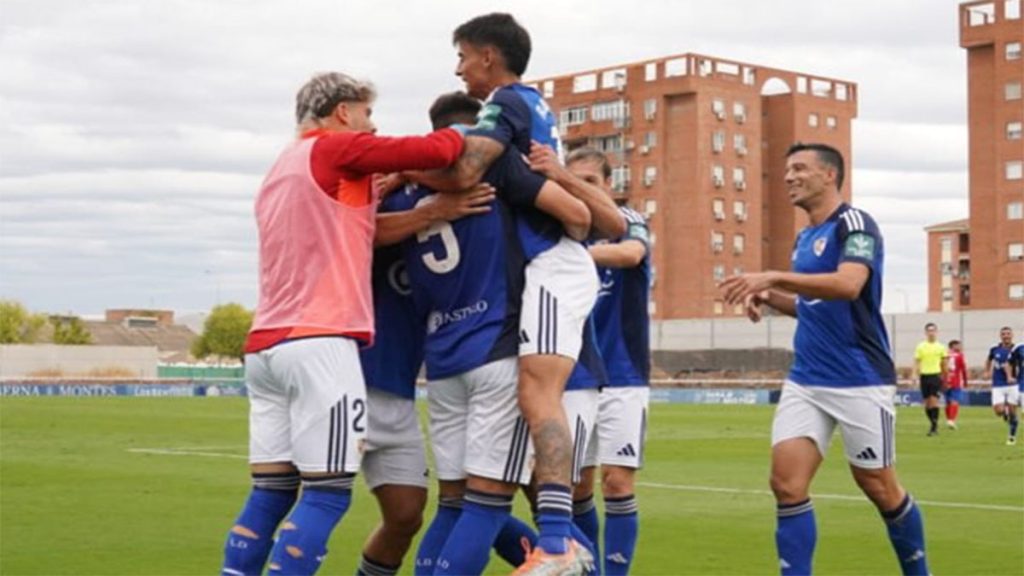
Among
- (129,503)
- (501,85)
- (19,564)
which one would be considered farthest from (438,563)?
(129,503)

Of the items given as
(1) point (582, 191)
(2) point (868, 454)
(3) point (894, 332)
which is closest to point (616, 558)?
(2) point (868, 454)

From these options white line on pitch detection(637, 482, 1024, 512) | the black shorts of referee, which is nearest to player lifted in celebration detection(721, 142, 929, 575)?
white line on pitch detection(637, 482, 1024, 512)

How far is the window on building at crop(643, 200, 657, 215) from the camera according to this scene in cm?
11950

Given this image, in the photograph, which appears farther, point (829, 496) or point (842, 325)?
point (829, 496)

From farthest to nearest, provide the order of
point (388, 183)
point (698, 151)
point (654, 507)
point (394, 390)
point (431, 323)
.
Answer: point (698, 151) < point (654, 507) < point (394, 390) < point (388, 183) < point (431, 323)

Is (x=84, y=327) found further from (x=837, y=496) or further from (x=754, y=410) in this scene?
(x=837, y=496)

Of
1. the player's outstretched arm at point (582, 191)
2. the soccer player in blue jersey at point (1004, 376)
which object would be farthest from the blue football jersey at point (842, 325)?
the soccer player in blue jersey at point (1004, 376)

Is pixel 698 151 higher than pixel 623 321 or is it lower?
higher

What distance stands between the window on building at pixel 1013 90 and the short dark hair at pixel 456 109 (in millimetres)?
99776

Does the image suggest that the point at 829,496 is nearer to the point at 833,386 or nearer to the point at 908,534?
the point at 908,534

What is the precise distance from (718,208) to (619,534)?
10916 cm

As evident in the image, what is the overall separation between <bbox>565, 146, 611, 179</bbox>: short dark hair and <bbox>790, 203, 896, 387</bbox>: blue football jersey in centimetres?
131

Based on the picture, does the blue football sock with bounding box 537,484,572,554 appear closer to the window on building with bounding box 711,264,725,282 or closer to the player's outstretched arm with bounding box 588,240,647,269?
the player's outstretched arm with bounding box 588,240,647,269

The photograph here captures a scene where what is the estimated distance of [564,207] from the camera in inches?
299
